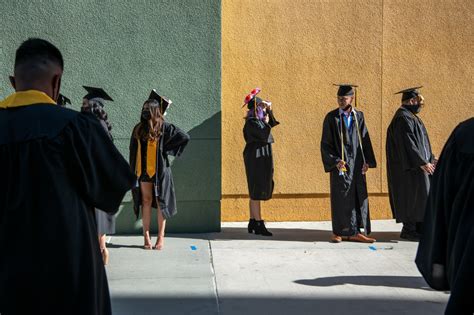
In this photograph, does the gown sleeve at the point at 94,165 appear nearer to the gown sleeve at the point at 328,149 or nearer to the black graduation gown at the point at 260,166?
the gown sleeve at the point at 328,149

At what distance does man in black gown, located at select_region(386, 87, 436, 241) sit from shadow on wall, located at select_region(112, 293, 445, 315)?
2.94 m

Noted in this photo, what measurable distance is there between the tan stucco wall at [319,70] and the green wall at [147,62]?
1028mm

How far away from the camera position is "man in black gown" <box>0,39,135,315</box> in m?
3.24

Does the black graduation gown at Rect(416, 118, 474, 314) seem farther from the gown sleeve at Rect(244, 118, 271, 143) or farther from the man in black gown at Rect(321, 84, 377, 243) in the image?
the gown sleeve at Rect(244, 118, 271, 143)

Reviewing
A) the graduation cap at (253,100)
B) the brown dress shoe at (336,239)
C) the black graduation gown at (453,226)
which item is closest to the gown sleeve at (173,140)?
the graduation cap at (253,100)

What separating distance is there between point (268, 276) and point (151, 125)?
2.23m

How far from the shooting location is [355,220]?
9.27 meters

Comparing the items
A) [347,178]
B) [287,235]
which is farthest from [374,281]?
[287,235]

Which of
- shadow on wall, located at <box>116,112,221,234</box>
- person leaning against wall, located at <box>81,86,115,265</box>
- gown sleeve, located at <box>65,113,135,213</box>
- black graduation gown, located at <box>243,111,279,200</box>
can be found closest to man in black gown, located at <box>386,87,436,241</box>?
black graduation gown, located at <box>243,111,279,200</box>

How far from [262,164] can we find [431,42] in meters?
3.27

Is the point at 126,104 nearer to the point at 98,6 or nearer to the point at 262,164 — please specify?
the point at 98,6

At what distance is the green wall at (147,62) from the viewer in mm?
9453

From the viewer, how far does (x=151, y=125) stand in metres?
8.55

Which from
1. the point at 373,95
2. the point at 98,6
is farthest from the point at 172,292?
the point at 373,95
